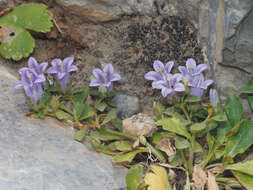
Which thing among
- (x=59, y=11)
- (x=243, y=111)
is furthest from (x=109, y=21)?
(x=243, y=111)

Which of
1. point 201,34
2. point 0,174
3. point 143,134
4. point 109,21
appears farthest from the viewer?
point 109,21

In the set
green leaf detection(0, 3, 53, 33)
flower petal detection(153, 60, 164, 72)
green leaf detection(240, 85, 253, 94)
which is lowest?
green leaf detection(240, 85, 253, 94)

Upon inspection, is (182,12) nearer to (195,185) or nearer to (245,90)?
(245,90)

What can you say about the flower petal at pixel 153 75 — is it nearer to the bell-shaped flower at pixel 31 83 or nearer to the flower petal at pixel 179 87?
the flower petal at pixel 179 87

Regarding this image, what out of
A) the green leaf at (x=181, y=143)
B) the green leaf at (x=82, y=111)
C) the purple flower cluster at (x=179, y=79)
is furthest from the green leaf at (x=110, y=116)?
the green leaf at (x=181, y=143)

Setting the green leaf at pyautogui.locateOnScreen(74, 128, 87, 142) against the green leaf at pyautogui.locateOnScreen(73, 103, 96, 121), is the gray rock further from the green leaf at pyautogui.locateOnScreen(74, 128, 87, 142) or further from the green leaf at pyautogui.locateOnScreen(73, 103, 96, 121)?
the green leaf at pyautogui.locateOnScreen(74, 128, 87, 142)

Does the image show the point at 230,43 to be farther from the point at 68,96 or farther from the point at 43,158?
the point at 43,158

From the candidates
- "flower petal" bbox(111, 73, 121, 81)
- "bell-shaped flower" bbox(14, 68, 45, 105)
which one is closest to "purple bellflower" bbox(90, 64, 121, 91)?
"flower petal" bbox(111, 73, 121, 81)
